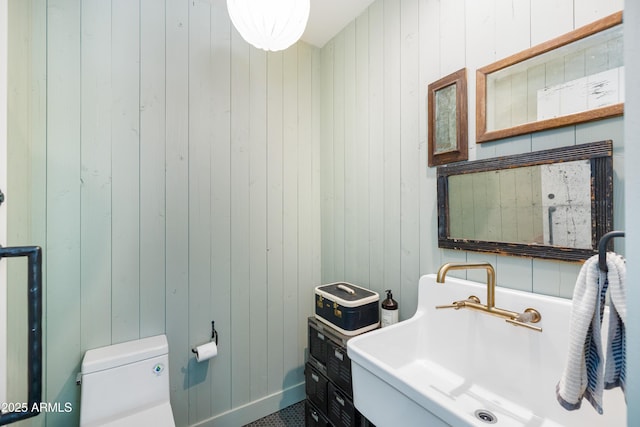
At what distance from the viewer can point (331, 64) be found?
2.04 m

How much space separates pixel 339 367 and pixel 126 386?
3.33ft

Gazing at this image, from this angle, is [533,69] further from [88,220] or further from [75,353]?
[75,353]

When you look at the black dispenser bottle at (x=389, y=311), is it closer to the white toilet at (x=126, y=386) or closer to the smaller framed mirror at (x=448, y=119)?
the smaller framed mirror at (x=448, y=119)

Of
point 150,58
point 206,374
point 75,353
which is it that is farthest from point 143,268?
point 150,58

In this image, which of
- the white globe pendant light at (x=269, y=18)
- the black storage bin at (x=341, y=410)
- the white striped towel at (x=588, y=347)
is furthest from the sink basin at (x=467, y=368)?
the white globe pendant light at (x=269, y=18)

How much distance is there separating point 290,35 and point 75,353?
1.80 meters

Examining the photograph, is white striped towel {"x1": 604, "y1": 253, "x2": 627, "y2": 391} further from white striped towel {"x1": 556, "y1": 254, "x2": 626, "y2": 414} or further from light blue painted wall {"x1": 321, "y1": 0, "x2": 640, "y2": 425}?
light blue painted wall {"x1": 321, "y1": 0, "x2": 640, "y2": 425}

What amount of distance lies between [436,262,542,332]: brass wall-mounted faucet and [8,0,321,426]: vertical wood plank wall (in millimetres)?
1183

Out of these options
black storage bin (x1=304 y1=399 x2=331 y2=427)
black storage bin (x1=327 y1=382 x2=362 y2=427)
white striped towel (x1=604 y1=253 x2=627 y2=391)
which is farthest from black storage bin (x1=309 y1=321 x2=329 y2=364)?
white striped towel (x1=604 y1=253 x2=627 y2=391)

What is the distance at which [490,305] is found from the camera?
1048mm

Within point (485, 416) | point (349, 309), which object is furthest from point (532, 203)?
point (349, 309)

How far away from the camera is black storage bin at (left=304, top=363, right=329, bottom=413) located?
155cm

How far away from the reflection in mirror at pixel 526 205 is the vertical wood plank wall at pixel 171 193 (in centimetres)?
111

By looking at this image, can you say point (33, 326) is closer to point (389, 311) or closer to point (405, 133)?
point (389, 311)
